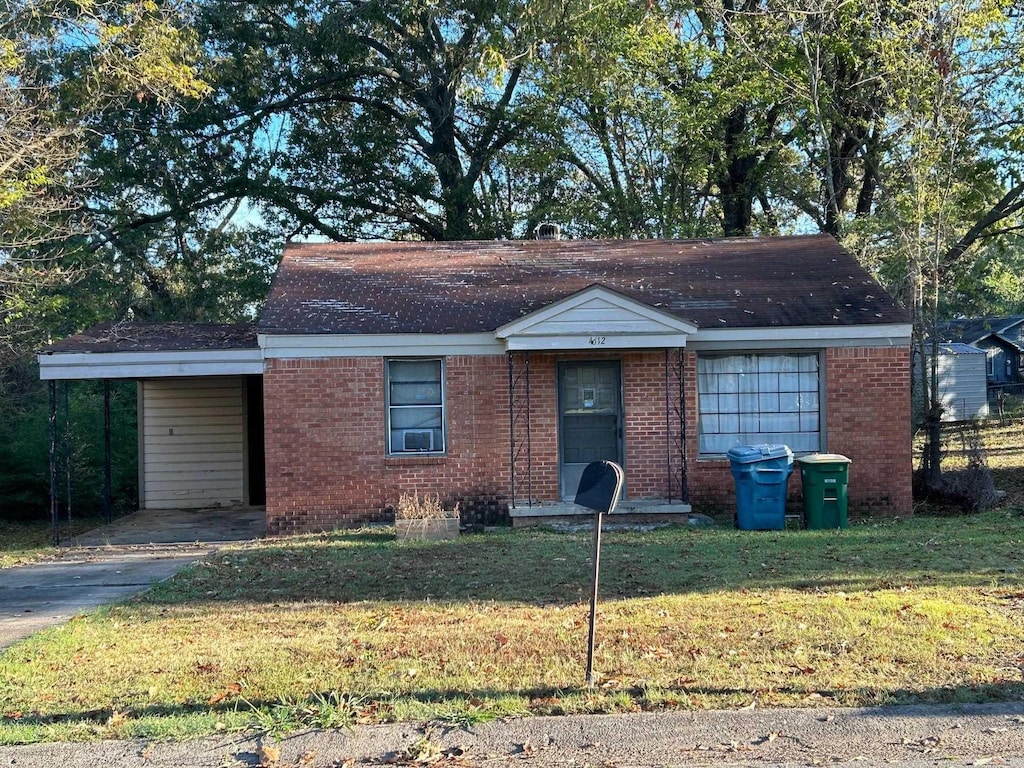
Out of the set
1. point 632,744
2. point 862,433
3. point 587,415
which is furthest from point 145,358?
point 632,744

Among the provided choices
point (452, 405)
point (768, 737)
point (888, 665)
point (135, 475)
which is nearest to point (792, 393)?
point (452, 405)

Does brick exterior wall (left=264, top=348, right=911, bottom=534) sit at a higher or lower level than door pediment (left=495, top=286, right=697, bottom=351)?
lower

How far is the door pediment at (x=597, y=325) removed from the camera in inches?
504

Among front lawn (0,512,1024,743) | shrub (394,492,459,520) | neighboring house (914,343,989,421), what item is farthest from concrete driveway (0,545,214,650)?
neighboring house (914,343,989,421)

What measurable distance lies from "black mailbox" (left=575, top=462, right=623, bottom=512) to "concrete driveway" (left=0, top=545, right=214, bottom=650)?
4.50 meters

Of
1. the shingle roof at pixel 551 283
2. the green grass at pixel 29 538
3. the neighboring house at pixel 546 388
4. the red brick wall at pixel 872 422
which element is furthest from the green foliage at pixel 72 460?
the red brick wall at pixel 872 422

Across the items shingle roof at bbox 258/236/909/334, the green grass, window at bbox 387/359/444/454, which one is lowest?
the green grass

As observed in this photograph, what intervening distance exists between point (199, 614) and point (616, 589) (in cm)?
351

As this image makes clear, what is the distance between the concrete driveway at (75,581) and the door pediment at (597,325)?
493 centimetres

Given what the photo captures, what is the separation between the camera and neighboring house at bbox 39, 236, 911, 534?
520 inches

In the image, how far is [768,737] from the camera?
503 centimetres

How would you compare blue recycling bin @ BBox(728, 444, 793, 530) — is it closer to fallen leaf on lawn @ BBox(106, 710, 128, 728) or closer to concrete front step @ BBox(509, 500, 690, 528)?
concrete front step @ BBox(509, 500, 690, 528)

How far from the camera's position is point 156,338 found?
14844 mm

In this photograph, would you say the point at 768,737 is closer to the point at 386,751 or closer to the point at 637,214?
the point at 386,751
